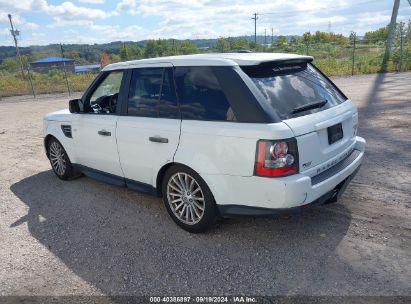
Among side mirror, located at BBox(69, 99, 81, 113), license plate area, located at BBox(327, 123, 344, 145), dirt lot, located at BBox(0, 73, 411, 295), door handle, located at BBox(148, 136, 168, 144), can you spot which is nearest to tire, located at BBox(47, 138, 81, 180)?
dirt lot, located at BBox(0, 73, 411, 295)

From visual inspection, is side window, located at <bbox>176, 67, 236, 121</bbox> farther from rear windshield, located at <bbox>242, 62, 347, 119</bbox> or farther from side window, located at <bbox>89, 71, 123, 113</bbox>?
side window, located at <bbox>89, 71, 123, 113</bbox>

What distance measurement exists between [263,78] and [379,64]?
21697mm

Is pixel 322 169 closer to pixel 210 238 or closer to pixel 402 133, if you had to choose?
pixel 210 238

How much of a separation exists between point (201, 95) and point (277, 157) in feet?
3.29

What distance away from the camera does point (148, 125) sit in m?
3.87

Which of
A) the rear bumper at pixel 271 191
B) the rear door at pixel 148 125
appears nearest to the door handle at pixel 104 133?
the rear door at pixel 148 125

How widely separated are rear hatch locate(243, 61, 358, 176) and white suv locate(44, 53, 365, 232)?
0.04 ft

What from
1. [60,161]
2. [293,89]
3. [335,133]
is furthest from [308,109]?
[60,161]

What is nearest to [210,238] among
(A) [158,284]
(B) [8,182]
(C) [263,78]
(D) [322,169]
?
(A) [158,284]

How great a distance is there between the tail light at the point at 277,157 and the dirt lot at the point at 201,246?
2.79 ft

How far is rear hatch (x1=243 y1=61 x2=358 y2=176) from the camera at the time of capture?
311 cm

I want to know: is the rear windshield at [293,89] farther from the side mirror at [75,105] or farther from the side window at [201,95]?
the side mirror at [75,105]

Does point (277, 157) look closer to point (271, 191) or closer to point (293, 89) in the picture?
point (271, 191)

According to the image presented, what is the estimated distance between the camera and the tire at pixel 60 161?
5.50 metres
